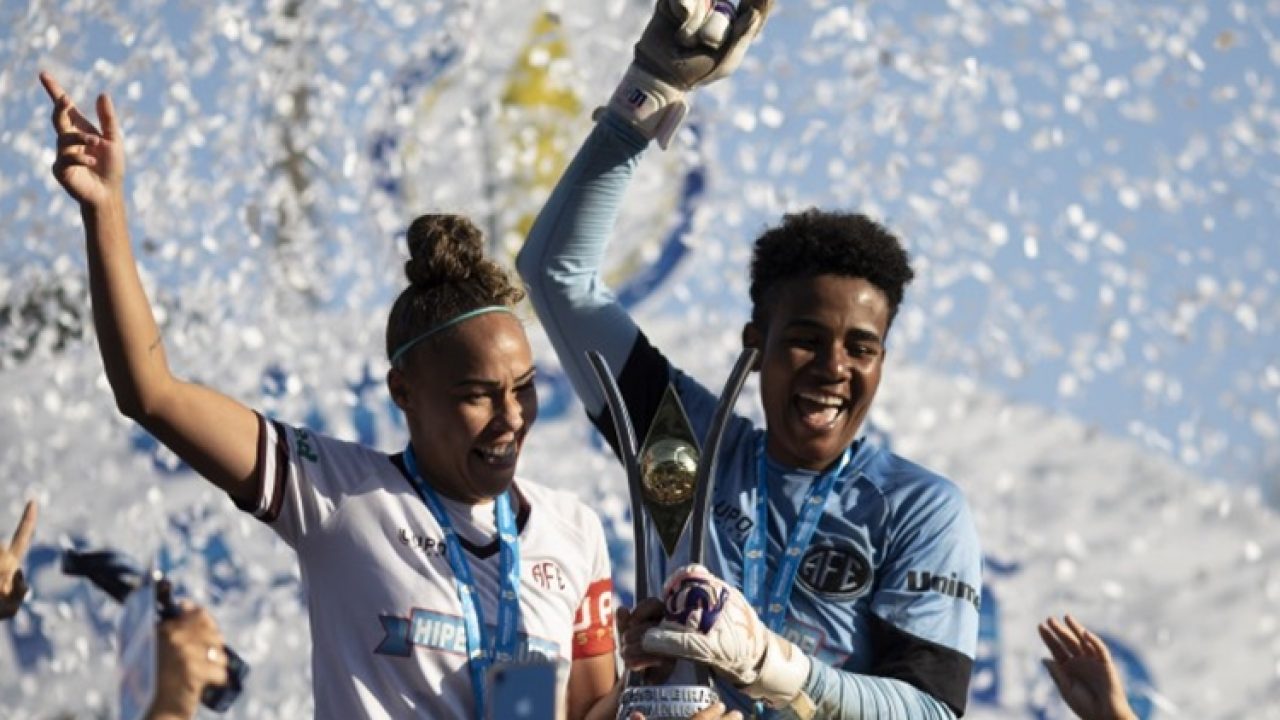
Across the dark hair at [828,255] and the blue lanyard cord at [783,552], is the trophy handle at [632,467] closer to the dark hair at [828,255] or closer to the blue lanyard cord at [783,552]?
the blue lanyard cord at [783,552]

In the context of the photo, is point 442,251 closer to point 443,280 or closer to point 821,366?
point 443,280

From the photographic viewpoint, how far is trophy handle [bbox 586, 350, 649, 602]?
2436mm

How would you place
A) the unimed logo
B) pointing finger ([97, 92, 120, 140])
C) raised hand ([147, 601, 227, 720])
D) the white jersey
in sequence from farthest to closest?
the unimed logo < the white jersey < pointing finger ([97, 92, 120, 140]) < raised hand ([147, 601, 227, 720])

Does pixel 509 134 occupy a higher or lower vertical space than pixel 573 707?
higher

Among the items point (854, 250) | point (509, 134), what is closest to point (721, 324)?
point (509, 134)

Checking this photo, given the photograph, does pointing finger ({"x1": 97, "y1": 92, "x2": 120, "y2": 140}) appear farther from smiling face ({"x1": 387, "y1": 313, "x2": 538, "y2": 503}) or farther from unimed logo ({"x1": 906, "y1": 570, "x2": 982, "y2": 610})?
unimed logo ({"x1": 906, "y1": 570, "x2": 982, "y2": 610})

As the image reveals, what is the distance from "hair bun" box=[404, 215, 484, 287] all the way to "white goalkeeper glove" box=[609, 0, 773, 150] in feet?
0.90

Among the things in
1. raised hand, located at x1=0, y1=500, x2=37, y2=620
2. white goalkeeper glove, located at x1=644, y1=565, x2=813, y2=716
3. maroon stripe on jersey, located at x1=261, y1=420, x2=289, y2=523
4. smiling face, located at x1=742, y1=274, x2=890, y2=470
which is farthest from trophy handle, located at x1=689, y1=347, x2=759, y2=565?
raised hand, located at x1=0, y1=500, x2=37, y2=620

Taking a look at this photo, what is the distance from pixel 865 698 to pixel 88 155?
3.60 feet

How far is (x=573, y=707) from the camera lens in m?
2.73

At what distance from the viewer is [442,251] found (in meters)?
2.73

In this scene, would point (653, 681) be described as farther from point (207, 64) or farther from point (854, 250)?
point (207, 64)

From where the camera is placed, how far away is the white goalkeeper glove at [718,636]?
7.35 feet

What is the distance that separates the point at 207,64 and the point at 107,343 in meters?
3.54
